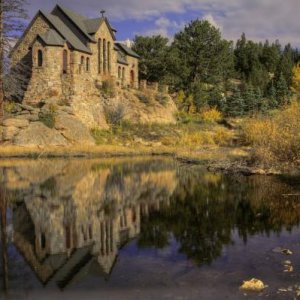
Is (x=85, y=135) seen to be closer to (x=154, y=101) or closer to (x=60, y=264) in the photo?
(x=154, y=101)

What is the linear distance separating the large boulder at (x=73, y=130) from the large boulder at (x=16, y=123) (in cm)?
→ 295

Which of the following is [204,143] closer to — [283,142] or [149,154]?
[149,154]

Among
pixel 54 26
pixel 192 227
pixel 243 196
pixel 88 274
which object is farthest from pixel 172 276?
pixel 54 26

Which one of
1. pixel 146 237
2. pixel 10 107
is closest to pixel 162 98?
pixel 10 107

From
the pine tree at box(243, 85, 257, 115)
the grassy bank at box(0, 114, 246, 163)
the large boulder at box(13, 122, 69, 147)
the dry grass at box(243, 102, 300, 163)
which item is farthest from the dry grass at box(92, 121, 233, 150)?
the pine tree at box(243, 85, 257, 115)

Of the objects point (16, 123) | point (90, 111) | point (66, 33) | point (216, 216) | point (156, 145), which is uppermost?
point (66, 33)

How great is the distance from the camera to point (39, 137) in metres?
40.9

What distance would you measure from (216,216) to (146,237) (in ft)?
11.8

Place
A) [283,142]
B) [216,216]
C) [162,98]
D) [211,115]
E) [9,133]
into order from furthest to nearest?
[211,115] → [162,98] → [9,133] → [283,142] → [216,216]

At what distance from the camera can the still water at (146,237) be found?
9586 millimetres

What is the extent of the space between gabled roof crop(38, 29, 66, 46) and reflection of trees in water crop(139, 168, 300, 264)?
95.3 feet

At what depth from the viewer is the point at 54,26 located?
49.6 meters

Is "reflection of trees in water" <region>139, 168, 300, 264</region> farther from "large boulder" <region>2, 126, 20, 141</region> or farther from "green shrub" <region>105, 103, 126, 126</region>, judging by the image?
"green shrub" <region>105, 103, 126, 126</region>

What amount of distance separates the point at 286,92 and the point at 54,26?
153 feet
